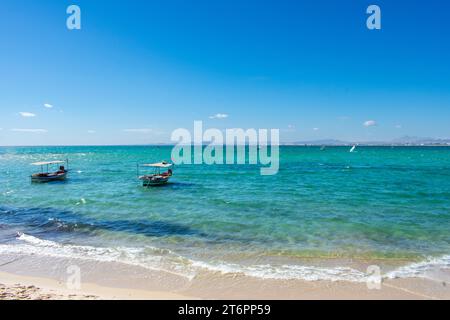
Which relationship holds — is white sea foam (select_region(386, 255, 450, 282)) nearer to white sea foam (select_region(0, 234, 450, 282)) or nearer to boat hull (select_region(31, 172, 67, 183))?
white sea foam (select_region(0, 234, 450, 282))

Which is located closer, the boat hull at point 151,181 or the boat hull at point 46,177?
the boat hull at point 151,181

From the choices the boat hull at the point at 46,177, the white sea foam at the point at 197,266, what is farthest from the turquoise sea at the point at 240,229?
the boat hull at the point at 46,177

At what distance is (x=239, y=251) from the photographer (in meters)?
13.3

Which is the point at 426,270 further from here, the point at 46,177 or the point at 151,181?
the point at 46,177

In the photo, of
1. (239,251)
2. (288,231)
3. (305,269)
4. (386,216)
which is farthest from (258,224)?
Result: (386,216)

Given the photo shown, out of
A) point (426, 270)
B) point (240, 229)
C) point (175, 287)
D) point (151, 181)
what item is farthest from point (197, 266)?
point (151, 181)

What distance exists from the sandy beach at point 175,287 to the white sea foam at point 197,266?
393 millimetres

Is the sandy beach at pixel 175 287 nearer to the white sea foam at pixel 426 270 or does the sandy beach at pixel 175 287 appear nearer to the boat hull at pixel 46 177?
the white sea foam at pixel 426 270

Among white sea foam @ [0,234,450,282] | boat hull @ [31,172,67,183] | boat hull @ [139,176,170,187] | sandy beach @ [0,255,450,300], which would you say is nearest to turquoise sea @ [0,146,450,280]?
white sea foam @ [0,234,450,282]

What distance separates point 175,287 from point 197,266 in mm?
1869

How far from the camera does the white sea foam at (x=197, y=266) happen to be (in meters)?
10.5
